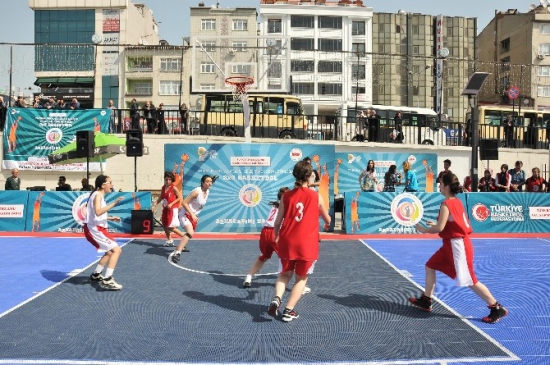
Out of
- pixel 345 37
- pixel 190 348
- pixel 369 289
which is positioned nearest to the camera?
pixel 190 348

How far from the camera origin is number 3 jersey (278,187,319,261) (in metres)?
6.78

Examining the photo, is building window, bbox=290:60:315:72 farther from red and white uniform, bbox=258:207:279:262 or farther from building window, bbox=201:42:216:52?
red and white uniform, bbox=258:207:279:262

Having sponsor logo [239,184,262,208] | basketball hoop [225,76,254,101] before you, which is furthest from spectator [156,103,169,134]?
sponsor logo [239,184,262,208]

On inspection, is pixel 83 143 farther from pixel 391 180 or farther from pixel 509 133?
pixel 509 133

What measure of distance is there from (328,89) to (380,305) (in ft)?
166

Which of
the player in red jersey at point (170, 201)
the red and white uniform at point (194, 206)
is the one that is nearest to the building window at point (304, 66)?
the player in red jersey at point (170, 201)

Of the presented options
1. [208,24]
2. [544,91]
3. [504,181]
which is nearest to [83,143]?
[504,181]

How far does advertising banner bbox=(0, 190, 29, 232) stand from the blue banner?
10331 mm

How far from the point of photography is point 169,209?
13.0 meters

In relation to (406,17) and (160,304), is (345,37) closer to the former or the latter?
(406,17)

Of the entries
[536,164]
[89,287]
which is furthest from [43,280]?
[536,164]

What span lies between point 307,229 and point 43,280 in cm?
528

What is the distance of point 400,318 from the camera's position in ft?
23.5

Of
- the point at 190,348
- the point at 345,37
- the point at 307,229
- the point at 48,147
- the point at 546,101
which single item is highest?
the point at 345,37
